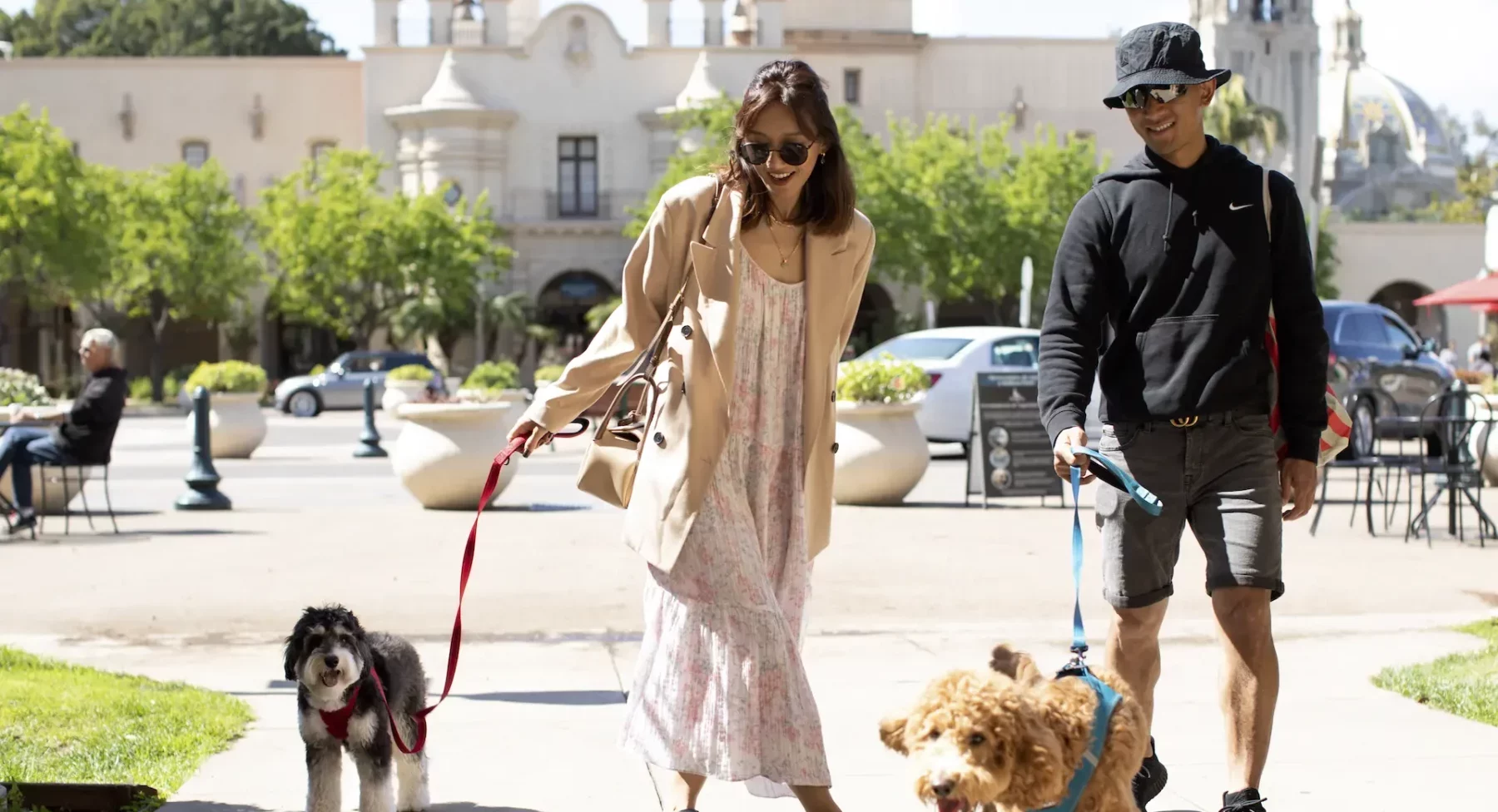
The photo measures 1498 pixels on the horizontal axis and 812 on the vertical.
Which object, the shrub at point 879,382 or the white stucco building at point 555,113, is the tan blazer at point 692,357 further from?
the white stucco building at point 555,113

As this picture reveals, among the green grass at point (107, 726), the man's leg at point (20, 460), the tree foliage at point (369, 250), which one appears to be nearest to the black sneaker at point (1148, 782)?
the green grass at point (107, 726)

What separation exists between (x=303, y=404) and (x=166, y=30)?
44501 millimetres

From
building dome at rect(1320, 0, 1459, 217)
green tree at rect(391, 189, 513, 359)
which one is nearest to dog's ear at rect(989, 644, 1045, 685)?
green tree at rect(391, 189, 513, 359)

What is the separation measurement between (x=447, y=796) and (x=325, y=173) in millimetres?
49057

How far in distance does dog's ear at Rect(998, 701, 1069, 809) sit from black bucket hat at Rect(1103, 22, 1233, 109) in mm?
1697

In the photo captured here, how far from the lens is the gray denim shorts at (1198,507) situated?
456 centimetres

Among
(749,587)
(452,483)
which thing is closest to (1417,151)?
(452,483)

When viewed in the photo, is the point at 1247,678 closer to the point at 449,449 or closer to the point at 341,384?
the point at 449,449

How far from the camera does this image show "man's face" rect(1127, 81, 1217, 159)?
4578 mm

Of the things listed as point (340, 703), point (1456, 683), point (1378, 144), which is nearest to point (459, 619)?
point (340, 703)

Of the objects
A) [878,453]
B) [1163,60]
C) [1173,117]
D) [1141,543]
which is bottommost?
[878,453]

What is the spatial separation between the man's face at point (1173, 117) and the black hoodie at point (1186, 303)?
0.28 feet

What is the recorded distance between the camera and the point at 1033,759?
3617 millimetres

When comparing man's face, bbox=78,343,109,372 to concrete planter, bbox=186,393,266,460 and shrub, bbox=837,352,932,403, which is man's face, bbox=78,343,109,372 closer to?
shrub, bbox=837,352,932,403
